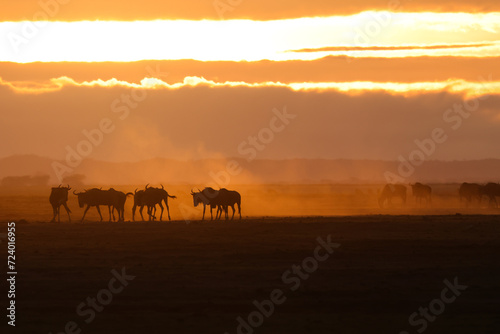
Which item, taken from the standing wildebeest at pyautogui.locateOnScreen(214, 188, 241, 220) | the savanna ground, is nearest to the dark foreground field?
the savanna ground

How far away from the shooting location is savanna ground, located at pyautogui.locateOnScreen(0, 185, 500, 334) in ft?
63.6

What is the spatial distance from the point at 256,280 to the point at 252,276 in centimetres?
68

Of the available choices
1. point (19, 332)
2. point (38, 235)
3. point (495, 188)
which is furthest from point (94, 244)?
point (495, 188)

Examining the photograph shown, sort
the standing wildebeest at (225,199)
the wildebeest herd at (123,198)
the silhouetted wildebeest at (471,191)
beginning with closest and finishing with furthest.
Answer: the wildebeest herd at (123,198), the standing wildebeest at (225,199), the silhouetted wildebeest at (471,191)

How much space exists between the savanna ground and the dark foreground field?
1.4 inches

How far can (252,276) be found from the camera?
25406 mm

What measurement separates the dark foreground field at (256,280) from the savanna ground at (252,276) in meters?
0.03

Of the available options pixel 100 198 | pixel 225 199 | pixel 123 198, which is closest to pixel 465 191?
pixel 225 199

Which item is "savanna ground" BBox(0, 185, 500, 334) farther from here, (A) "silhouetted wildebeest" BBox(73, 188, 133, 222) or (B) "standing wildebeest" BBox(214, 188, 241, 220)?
(B) "standing wildebeest" BBox(214, 188, 241, 220)

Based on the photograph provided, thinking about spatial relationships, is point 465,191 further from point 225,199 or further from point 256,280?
point 256,280

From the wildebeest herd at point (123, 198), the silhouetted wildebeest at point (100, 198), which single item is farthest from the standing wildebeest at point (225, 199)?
the silhouetted wildebeest at point (100, 198)

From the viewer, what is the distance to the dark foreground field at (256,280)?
19.3 metres

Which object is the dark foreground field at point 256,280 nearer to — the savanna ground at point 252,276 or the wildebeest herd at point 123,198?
the savanna ground at point 252,276

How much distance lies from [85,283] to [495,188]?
5320cm
